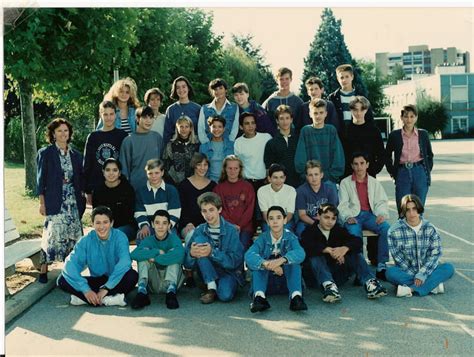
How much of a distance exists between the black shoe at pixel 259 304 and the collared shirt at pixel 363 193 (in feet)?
7.52

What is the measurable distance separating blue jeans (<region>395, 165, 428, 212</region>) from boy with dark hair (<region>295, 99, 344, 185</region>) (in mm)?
959

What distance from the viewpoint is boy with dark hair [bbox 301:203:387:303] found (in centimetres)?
692

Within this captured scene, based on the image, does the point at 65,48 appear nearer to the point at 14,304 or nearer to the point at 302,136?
the point at 302,136

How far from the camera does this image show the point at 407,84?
91125mm

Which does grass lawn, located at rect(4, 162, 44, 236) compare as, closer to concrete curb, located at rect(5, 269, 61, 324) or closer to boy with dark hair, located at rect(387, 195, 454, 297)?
concrete curb, located at rect(5, 269, 61, 324)

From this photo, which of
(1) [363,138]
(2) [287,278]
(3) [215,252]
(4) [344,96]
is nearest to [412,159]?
(1) [363,138]

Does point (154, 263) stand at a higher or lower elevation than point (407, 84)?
lower

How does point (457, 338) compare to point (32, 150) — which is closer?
point (457, 338)

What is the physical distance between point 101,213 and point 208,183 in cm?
159

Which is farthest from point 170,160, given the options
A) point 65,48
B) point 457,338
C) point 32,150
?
point 32,150

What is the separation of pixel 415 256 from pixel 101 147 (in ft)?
13.6

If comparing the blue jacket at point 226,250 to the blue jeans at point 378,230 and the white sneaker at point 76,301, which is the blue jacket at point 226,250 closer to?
the white sneaker at point 76,301

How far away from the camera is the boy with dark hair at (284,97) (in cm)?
900
